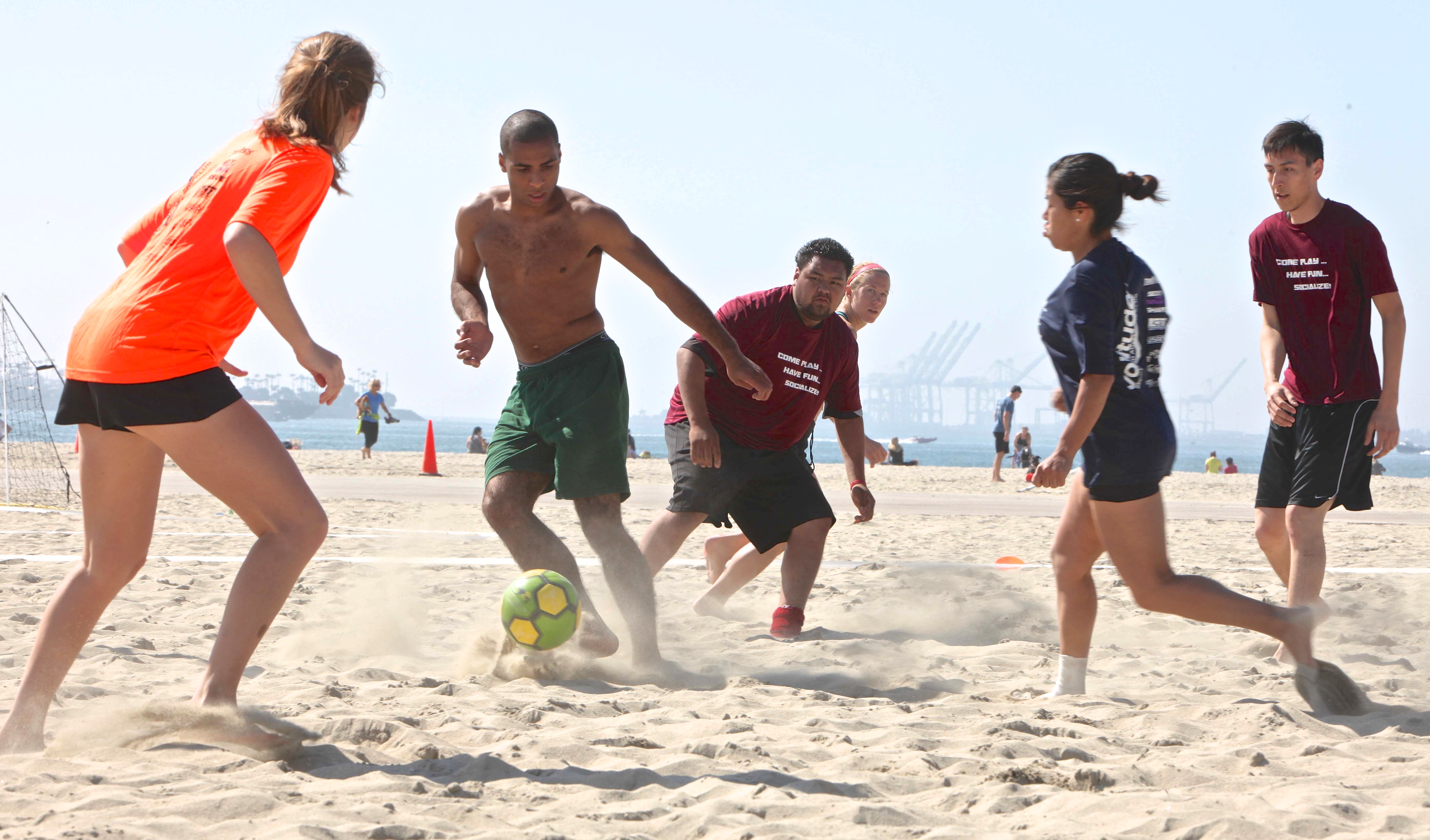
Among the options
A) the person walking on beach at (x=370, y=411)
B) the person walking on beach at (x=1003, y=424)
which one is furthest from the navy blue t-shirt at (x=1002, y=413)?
the person walking on beach at (x=370, y=411)

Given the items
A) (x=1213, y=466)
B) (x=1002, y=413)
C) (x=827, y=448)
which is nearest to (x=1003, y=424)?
(x=1002, y=413)

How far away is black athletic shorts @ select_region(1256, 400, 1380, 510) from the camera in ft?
13.5

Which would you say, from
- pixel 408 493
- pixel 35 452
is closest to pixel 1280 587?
pixel 408 493

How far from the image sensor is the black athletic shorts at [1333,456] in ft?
13.5

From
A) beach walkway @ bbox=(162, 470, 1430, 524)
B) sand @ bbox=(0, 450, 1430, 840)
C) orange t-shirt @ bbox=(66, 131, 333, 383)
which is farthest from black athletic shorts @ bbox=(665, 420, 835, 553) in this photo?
beach walkway @ bbox=(162, 470, 1430, 524)

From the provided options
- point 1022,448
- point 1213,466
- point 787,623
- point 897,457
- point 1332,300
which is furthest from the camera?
point 1213,466

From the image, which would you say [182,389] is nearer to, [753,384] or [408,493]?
[753,384]

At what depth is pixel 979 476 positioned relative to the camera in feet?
81.9

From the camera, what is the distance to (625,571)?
4191 mm

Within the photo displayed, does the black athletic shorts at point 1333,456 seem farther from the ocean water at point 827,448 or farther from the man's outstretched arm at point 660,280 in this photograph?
the ocean water at point 827,448

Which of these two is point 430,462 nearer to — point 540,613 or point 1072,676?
point 540,613

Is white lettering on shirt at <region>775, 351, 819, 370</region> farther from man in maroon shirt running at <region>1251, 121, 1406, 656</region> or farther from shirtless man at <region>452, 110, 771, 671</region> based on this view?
man in maroon shirt running at <region>1251, 121, 1406, 656</region>

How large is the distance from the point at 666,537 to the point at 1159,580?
6.92 ft

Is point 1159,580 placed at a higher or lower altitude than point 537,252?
lower
